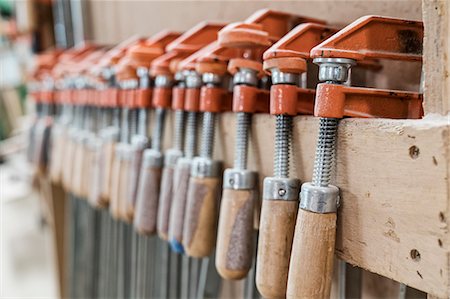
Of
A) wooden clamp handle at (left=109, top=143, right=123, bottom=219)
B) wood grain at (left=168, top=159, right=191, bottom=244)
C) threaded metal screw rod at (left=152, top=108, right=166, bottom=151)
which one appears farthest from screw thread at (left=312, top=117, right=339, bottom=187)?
wooden clamp handle at (left=109, top=143, right=123, bottom=219)

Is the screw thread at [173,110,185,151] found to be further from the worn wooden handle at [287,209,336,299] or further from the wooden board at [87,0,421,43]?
the worn wooden handle at [287,209,336,299]

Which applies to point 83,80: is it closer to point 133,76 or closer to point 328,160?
point 133,76

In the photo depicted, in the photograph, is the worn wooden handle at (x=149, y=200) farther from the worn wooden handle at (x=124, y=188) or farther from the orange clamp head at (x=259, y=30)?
the orange clamp head at (x=259, y=30)

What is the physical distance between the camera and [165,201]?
2.44 feet

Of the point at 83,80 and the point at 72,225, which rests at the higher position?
the point at 83,80

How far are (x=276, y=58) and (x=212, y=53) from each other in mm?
125

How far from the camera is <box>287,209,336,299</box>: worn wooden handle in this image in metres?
0.48

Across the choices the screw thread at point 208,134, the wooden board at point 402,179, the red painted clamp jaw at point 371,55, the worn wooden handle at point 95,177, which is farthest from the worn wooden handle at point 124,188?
the red painted clamp jaw at point 371,55

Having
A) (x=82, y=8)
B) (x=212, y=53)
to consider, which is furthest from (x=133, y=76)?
(x=82, y=8)

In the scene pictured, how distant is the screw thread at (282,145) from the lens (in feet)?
1.78

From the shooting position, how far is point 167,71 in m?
0.75

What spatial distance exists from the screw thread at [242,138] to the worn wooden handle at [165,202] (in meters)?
0.16

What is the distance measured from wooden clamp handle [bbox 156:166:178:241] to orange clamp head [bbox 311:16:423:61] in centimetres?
34

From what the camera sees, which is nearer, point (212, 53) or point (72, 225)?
point (212, 53)
